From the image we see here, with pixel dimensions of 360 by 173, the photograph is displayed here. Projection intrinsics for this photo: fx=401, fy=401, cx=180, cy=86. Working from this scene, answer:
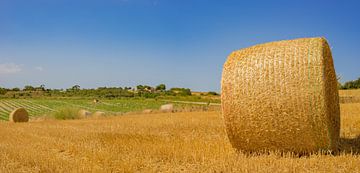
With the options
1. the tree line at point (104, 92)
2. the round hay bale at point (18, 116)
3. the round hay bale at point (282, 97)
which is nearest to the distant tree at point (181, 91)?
the tree line at point (104, 92)

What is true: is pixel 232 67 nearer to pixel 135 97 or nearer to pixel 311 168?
pixel 311 168

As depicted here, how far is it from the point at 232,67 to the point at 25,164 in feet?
13.3

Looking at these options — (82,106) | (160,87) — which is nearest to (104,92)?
(160,87)

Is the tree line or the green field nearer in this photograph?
the green field

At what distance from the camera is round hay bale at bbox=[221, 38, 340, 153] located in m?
6.56

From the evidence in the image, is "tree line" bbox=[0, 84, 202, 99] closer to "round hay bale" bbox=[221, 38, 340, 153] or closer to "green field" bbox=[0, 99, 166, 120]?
"green field" bbox=[0, 99, 166, 120]

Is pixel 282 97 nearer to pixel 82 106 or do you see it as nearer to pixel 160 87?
pixel 82 106

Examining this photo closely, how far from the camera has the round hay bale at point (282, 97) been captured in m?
6.56

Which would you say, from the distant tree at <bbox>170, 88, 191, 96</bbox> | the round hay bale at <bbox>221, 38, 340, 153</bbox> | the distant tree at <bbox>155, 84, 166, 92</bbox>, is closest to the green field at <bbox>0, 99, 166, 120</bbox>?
the distant tree at <bbox>170, 88, 191, 96</bbox>

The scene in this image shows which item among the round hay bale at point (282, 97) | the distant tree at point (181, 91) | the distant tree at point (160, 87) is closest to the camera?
the round hay bale at point (282, 97)

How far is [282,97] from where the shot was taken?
6695mm

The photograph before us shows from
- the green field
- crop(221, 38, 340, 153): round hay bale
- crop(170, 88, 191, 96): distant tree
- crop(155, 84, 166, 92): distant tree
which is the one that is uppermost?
crop(155, 84, 166, 92): distant tree

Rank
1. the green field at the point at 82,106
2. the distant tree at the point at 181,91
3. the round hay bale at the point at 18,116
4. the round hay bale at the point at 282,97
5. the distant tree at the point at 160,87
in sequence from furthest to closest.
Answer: the distant tree at the point at 160,87 → the distant tree at the point at 181,91 → the green field at the point at 82,106 → the round hay bale at the point at 18,116 → the round hay bale at the point at 282,97

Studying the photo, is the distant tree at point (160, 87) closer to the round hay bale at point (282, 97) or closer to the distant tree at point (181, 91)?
the distant tree at point (181, 91)
